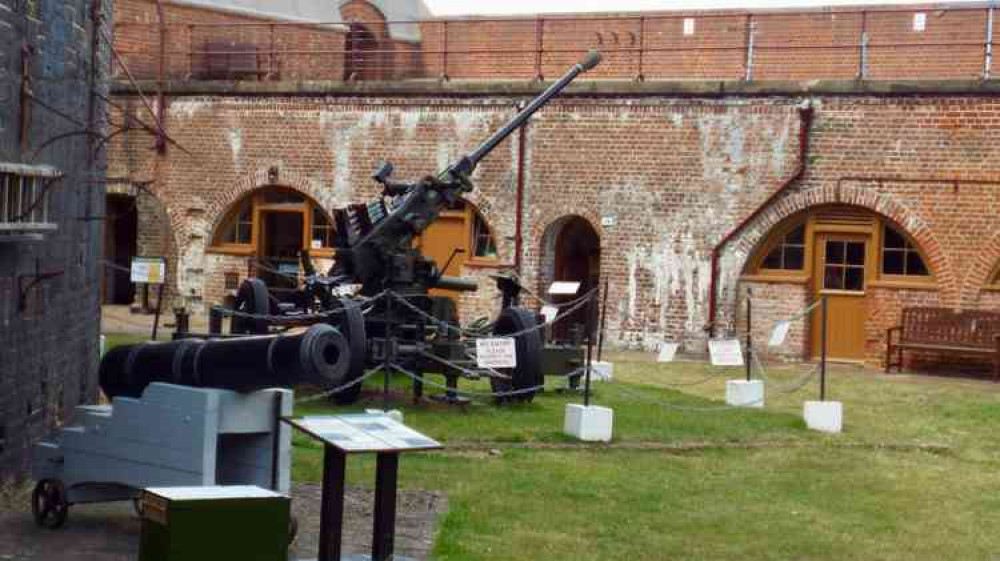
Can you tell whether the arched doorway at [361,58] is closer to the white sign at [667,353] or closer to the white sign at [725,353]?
the white sign at [667,353]

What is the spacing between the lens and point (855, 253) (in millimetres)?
22219

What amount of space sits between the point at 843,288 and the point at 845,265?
306 mm

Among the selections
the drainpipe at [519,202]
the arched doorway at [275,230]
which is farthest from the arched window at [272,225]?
the drainpipe at [519,202]

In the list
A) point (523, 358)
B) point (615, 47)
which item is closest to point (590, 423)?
point (523, 358)

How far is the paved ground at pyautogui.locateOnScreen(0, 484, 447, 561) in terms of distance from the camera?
8.65 m

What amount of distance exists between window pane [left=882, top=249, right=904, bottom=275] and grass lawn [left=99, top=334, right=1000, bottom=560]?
4606mm

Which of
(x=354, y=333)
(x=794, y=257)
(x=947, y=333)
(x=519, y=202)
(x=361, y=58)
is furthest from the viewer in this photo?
(x=361, y=58)

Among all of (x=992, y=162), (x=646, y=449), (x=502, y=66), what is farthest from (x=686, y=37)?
(x=646, y=449)

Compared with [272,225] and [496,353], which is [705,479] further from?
[272,225]

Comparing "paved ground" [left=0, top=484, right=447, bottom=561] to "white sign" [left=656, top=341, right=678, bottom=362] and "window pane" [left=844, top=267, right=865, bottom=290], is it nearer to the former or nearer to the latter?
"white sign" [left=656, top=341, right=678, bottom=362]

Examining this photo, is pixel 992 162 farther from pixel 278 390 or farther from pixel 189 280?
pixel 278 390

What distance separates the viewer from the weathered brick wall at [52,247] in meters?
9.77

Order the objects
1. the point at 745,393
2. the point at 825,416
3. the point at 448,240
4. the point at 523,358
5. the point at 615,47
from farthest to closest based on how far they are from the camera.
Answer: the point at 615,47 < the point at 448,240 < the point at 745,393 < the point at 523,358 < the point at 825,416

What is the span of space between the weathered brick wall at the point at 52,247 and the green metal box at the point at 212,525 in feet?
10.6
